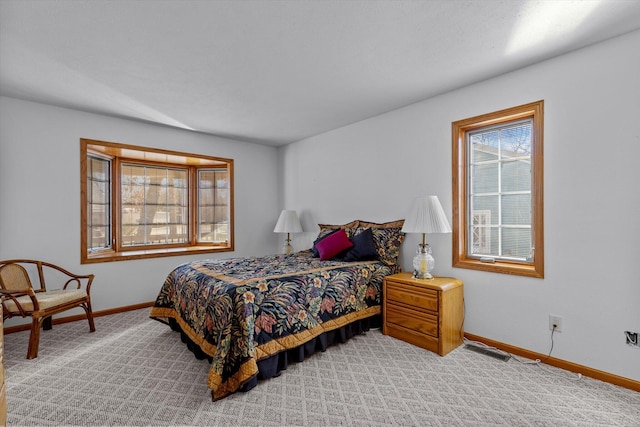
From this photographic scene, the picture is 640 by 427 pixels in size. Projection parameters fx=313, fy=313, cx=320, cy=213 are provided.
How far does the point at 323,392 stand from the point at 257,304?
74cm

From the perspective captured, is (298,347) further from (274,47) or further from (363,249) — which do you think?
(274,47)

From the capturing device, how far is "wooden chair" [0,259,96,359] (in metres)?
2.68

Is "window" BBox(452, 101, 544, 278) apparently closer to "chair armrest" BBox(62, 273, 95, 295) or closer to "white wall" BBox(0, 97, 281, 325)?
"white wall" BBox(0, 97, 281, 325)

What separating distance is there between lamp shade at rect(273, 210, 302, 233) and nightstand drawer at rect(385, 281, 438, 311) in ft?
6.73

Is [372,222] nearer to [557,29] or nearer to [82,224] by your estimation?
[557,29]

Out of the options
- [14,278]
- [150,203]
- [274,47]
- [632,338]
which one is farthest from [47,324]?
[632,338]

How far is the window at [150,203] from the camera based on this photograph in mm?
4055

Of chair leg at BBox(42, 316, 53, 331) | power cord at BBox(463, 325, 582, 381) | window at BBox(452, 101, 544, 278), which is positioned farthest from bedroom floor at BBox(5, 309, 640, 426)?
window at BBox(452, 101, 544, 278)

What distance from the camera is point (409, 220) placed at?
3.03m

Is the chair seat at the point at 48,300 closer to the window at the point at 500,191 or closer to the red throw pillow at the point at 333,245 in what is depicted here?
the red throw pillow at the point at 333,245

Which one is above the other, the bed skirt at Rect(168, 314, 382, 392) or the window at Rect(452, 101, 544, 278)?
the window at Rect(452, 101, 544, 278)

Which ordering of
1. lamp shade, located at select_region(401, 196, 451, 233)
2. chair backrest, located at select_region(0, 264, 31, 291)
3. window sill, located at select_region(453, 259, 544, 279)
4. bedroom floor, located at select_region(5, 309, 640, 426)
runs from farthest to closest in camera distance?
chair backrest, located at select_region(0, 264, 31, 291) → lamp shade, located at select_region(401, 196, 451, 233) → window sill, located at select_region(453, 259, 544, 279) → bedroom floor, located at select_region(5, 309, 640, 426)

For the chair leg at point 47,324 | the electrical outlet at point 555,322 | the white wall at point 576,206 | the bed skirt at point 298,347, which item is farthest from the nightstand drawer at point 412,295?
the chair leg at point 47,324

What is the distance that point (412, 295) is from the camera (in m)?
2.85
